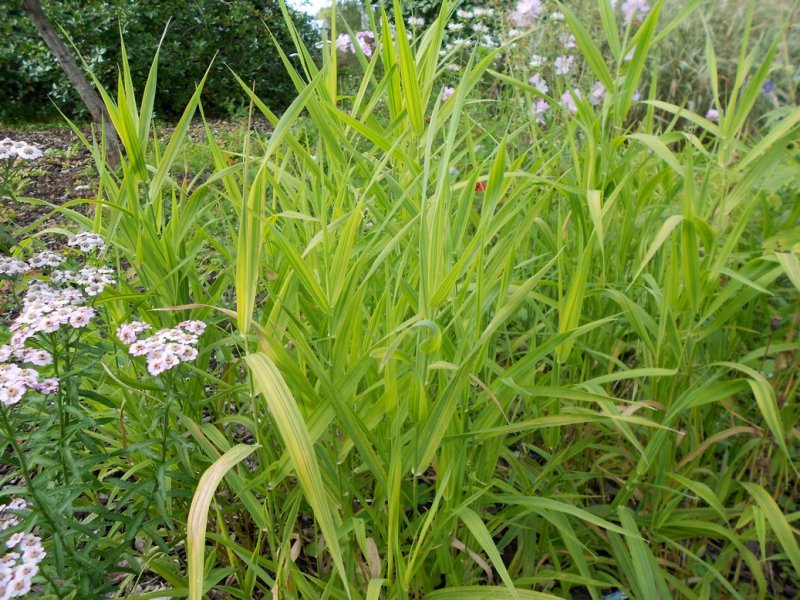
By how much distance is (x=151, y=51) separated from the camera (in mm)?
6293

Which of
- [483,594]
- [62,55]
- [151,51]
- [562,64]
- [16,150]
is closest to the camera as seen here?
[483,594]

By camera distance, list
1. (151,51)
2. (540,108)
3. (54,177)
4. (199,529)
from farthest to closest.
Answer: (151,51)
(54,177)
(540,108)
(199,529)

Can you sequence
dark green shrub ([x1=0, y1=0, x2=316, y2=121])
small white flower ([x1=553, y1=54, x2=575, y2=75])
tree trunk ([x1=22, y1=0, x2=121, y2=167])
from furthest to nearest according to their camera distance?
1. dark green shrub ([x1=0, y1=0, x2=316, y2=121])
2. tree trunk ([x1=22, y1=0, x2=121, y2=167])
3. small white flower ([x1=553, y1=54, x2=575, y2=75])

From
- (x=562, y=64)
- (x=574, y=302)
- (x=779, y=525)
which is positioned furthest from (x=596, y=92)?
(x=779, y=525)

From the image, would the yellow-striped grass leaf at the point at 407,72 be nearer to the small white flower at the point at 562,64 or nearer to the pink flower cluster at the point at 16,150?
the pink flower cluster at the point at 16,150

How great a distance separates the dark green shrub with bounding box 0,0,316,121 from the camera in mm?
6129

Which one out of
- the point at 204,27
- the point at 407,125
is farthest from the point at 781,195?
the point at 204,27

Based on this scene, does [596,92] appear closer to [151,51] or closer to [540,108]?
[540,108]

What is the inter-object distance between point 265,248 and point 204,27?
6367 millimetres

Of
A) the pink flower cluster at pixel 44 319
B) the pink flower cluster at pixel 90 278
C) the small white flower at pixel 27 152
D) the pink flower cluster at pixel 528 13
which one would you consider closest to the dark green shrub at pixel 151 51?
the pink flower cluster at pixel 528 13

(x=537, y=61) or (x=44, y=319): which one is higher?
(x=537, y=61)

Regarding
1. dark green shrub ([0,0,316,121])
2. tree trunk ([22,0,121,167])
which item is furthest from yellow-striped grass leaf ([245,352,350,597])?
dark green shrub ([0,0,316,121])

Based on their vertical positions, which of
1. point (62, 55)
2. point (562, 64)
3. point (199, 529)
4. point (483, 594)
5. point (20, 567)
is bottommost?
point (483, 594)

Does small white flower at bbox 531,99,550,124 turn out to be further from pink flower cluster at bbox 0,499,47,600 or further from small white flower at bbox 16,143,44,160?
pink flower cluster at bbox 0,499,47,600
